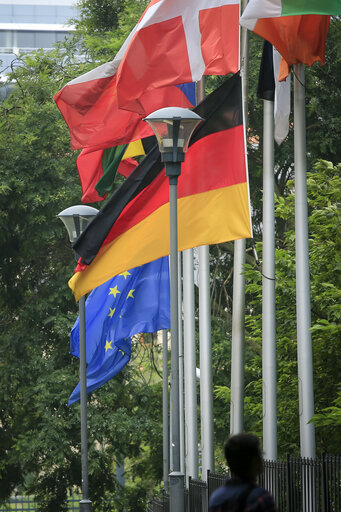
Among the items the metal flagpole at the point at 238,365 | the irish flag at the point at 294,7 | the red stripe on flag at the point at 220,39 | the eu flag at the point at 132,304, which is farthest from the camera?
the eu flag at the point at 132,304

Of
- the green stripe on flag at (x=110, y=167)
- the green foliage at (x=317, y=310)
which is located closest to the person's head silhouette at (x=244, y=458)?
the green foliage at (x=317, y=310)

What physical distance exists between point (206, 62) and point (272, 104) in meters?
1.25

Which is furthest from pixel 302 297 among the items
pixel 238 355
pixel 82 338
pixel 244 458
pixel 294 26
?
pixel 244 458

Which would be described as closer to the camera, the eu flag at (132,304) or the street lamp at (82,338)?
the eu flag at (132,304)

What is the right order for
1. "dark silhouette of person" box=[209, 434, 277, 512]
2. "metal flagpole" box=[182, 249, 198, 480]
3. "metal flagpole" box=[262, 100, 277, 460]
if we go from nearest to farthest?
"dark silhouette of person" box=[209, 434, 277, 512] → "metal flagpole" box=[262, 100, 277, 460] → "metal flagpole" box=[182, 249, 198, 480]

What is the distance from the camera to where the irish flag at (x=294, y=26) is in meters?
11.4

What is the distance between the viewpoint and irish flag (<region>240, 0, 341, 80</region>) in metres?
11.4

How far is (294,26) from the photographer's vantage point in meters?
12.2

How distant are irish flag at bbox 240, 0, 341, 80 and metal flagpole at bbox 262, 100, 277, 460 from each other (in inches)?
47.9

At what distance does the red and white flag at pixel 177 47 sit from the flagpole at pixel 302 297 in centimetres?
99

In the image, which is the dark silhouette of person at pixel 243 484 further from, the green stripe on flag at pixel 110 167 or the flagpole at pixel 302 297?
the green stripe on flag at pixel 110 167

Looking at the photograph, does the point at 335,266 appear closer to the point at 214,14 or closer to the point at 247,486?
the point at 214,14

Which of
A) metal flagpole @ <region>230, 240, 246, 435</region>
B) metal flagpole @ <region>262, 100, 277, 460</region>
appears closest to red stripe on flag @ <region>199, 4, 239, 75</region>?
metal flagpole @ <region>262, 100, 277, 460</region>

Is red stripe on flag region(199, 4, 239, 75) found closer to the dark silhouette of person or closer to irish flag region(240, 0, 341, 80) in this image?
irish flag region(240, 0, 341, 80)
